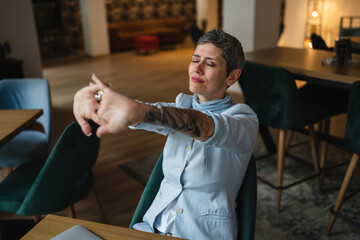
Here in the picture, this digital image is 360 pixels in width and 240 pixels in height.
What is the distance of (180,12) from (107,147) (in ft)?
32.6

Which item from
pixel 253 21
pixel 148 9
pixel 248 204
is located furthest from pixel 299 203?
pixel 148 9

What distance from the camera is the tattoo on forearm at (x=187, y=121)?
915 mm

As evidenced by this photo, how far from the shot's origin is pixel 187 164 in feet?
4.06

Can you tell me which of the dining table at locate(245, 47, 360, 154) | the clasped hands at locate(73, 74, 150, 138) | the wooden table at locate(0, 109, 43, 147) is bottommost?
the wooden table at locate(0, 109, 43, 147)

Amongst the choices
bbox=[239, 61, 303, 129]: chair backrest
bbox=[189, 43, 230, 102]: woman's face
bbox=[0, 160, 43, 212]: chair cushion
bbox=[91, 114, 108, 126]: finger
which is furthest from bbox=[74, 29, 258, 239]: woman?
bbox=[239, 61, 303, 129]: chair backrest

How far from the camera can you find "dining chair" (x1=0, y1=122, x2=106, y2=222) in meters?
1.71

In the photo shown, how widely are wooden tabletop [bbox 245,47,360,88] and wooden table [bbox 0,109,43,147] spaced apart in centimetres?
171

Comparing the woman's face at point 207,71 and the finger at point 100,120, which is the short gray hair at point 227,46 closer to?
Result: the woman's face at point 207,71

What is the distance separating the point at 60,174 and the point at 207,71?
0.97m

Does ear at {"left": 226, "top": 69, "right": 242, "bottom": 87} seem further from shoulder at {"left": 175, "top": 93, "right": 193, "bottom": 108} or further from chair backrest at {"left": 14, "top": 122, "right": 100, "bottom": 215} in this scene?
chair backrest at {"left": 14, "top": 122, "right": 100, "bottom": 215}

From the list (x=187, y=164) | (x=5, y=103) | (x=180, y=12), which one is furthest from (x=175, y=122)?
(x=180, y=12)

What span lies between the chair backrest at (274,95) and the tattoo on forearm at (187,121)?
1.39 m

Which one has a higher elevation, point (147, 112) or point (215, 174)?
point (147, 112)

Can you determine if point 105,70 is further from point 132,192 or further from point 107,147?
point 132,192
